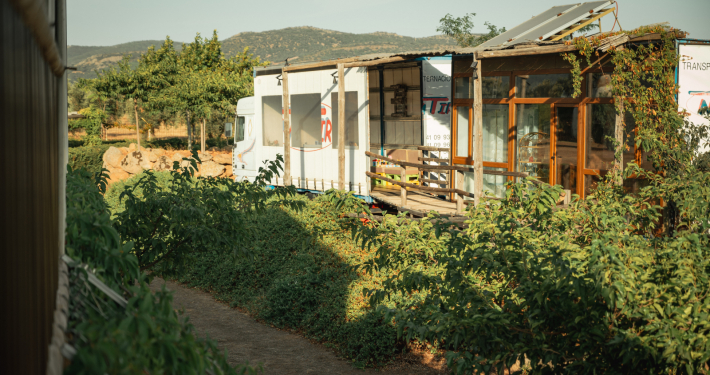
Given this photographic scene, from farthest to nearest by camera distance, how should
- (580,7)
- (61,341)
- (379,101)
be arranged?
(379,101), (580,7), (61,341)

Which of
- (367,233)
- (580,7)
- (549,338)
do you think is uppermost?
(580,7)

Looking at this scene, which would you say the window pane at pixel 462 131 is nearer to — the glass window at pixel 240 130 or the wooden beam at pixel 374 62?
the wooden beam at pixel 374 62

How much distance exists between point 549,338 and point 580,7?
9.60 meters

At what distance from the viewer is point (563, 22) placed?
432 inches

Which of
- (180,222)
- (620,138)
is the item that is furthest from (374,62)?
(180,222)

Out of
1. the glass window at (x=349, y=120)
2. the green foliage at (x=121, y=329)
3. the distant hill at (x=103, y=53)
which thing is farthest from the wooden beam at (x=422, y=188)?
the distant hill at (x=103, y=53)

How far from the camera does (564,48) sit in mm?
9258

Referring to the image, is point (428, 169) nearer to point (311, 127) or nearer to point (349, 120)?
point (349, 120)

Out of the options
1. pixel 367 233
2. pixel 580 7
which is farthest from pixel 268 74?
pixel 367 233

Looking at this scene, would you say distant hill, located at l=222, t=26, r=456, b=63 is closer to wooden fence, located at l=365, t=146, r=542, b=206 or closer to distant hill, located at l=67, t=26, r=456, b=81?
distant hill, located at l=67, t=26, r=456, b=81

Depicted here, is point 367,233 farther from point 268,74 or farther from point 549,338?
point 268,74

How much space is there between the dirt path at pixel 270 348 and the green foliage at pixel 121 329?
4.02m

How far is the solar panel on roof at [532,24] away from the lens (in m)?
11.0

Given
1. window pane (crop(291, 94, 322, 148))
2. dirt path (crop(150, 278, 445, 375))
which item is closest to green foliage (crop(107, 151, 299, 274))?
dirt path (crop(150, 278, 445, 375))
